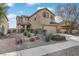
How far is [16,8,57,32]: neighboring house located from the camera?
6.84ft

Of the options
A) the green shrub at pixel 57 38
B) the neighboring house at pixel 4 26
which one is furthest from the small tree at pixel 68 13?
the neighboring house at pixel 4 26

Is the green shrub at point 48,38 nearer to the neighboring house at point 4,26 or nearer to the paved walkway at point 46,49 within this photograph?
the paved walkway at point 46,49

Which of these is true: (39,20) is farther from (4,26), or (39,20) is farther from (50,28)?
(4,26)

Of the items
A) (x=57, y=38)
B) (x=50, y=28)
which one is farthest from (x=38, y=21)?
(x=57, y=38)

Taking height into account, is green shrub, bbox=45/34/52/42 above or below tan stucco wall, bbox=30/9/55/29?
below

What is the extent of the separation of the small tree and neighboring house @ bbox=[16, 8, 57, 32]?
91 mm

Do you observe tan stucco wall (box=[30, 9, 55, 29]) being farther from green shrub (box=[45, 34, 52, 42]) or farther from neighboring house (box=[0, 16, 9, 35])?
neighboring house (box=[0, 16, 9, 35])

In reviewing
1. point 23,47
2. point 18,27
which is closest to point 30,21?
point 18,27

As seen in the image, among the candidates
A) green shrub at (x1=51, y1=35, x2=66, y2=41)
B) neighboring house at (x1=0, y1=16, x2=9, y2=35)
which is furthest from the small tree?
neighboring house at (x1=0, y1=16, x2=9, y2=35)

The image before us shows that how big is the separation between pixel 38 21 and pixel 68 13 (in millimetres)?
315

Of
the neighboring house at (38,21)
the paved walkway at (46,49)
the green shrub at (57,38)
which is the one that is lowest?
the paved walkway at (46,49)

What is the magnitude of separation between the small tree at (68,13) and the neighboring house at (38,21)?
0.30 feet

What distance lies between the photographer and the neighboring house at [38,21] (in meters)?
2.08

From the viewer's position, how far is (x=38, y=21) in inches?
82.6
